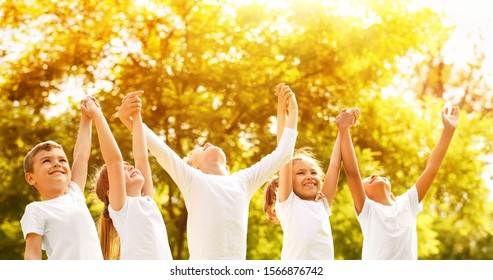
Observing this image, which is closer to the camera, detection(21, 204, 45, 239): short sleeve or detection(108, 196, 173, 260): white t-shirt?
detection(21, 204, 45, 239): short sleeve

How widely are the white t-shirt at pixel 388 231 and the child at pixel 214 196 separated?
2.24 feet

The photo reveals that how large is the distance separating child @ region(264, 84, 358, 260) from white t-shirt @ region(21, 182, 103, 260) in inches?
44.1

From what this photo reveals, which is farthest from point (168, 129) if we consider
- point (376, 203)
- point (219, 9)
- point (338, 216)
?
point (376, 203)

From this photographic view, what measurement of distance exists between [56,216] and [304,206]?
1394mm

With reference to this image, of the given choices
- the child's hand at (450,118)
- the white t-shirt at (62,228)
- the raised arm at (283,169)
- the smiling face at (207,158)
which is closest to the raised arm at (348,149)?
the raised arm at (283,169)

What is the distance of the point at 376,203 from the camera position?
4.24 m

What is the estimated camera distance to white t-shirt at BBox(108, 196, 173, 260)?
3510 mm

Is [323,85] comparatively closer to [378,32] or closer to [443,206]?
[378,32]

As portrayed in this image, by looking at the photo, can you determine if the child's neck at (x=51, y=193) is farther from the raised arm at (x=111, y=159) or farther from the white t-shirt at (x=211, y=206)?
the white t-shirt at (x=211, y=206)

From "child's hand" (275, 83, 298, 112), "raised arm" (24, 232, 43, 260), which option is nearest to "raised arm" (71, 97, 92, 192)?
"raised arm" (24, 232, 43, 260)

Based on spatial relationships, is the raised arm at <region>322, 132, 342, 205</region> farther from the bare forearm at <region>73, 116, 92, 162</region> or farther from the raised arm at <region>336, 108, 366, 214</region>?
the bare forearm at <region>73, 116, 92, 162</region>

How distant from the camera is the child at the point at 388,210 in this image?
403cm
